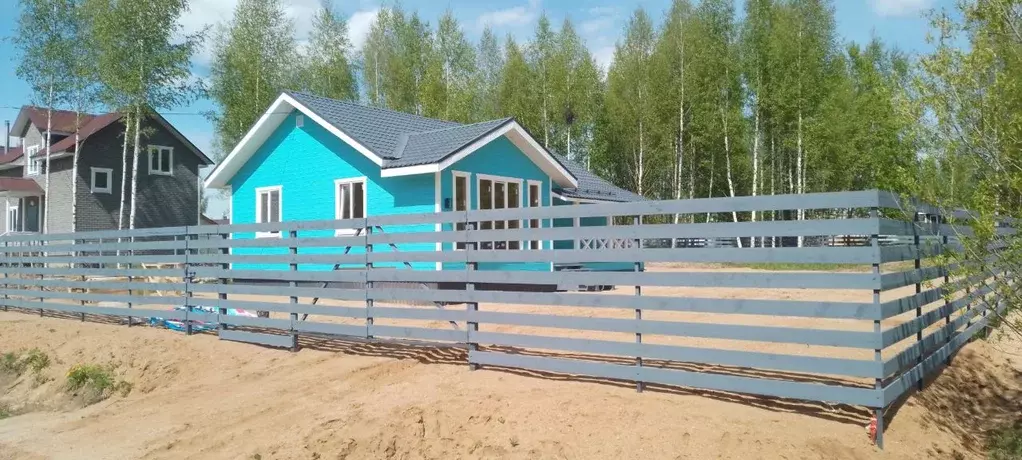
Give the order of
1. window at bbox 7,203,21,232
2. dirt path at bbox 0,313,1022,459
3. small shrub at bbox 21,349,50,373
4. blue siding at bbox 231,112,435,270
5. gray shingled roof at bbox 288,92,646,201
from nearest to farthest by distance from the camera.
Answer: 1. dirt path at bbox 0,313,1022,459
2. small shrub at bbox 21,349,50,373
3. gray shingled roof at bbox 288,92,646,201
4. blue siding at bbox 231,112,435,270
5. window at bbox 7,203,21,232

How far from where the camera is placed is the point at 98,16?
22.3 m

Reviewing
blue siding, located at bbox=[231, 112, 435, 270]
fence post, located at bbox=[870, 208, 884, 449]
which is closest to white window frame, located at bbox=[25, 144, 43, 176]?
blue siding, located at bbox=[231, 112, 435, 270]

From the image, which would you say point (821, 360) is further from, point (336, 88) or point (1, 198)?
point (1, 198)

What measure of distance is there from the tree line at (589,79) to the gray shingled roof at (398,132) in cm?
1027

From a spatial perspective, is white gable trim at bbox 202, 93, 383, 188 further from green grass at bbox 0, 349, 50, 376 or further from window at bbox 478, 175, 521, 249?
green grass at bbox 0, 349, 50, 376

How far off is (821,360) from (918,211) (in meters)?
1.71

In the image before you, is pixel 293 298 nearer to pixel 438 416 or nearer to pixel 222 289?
pixel 222 289

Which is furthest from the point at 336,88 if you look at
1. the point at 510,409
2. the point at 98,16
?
the point at 510,409

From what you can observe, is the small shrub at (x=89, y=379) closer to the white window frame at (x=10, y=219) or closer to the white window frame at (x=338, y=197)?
the white window frame at (x=338, y=197)

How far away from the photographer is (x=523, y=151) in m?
17.2

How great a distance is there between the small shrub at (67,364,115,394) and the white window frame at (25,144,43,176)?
1208 inches

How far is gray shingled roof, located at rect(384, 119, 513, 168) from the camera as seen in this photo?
14422 mm

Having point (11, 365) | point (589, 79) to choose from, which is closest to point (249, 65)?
point (589, 79)

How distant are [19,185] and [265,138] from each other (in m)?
22.2
